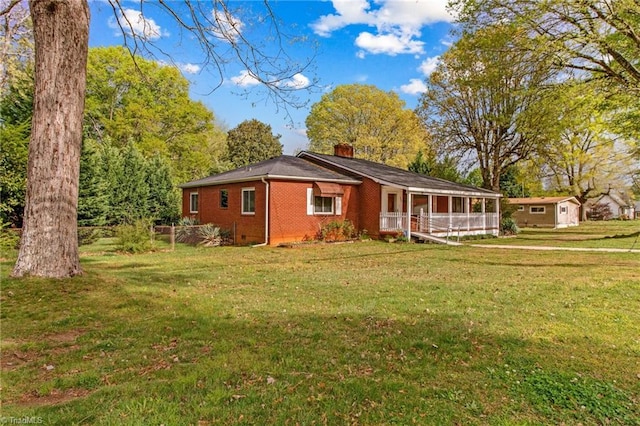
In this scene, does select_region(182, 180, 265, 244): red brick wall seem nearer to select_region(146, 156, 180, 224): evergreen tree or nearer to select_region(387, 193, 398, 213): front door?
select_region(146, 156, 180, 224): evergreen tree

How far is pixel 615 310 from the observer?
5.91 metres

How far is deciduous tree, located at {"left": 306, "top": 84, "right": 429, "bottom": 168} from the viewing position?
3834 centimetres

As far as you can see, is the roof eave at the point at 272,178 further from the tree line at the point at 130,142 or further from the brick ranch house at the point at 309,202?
the tree line at the point at 130,142

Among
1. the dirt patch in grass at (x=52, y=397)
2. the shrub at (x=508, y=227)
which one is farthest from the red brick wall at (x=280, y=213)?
the dirt patch in grass at (x=52, y=397)

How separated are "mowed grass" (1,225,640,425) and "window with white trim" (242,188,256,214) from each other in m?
9.51

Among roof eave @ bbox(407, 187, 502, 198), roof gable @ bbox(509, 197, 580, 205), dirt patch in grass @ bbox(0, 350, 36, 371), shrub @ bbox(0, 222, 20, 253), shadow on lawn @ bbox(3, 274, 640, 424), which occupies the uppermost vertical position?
roof gable @ bbox(509, 197, 580, 205)

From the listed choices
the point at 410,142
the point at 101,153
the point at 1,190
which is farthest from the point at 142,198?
the point at 410,142

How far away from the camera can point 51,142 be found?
6270 mm

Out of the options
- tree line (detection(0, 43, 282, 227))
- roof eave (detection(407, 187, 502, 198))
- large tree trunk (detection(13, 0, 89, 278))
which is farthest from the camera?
roof eave (detection(407, 187, 502, 198))

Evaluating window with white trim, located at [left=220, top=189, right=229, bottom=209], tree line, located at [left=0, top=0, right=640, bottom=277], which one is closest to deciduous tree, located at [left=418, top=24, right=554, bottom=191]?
tree line, located at [left=0, top=0, right=640, bottom=277]

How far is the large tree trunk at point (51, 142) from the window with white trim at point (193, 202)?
606 inches

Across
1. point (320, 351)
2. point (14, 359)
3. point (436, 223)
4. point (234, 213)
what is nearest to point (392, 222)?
point (436, 223)

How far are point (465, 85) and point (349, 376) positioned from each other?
78.6ft

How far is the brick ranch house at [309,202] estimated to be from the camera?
17.0 metres
